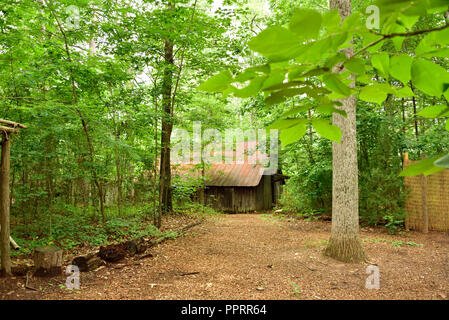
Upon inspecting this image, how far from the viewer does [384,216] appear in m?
8.58

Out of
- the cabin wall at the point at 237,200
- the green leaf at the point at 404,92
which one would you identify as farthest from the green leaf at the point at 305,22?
the cabin wall at the point at 237,200

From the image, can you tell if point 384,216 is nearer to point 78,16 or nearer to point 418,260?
point 418,260

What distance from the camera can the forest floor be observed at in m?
4.03

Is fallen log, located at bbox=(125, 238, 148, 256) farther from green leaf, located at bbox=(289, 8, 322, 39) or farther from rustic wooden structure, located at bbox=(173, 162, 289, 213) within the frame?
rustic wooden structure, located at bbox=(173, 162, 289, 213)

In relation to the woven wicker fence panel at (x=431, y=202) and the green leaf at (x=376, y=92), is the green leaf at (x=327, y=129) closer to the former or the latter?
the green leaf at (x=376, y=92)

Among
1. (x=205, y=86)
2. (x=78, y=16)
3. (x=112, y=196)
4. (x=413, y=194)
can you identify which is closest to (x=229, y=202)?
(x=112, y=196)

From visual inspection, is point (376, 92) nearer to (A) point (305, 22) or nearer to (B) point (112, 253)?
(A) point (305, 22)

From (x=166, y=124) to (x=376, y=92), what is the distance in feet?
30.6

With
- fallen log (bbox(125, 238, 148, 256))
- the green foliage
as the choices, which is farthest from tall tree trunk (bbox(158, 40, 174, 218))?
fallen log (bbox(125, 238, 148, 256))

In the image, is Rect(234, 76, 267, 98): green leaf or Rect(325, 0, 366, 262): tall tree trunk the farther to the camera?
Rect(325, 0, 366, 262): tall tree trunk

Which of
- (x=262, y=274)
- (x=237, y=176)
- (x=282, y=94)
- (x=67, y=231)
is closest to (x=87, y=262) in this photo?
(x=67, y=231)

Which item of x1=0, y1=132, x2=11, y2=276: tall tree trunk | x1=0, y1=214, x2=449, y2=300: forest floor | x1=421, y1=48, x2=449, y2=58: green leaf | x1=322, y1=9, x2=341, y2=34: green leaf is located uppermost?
x1=322, y1=9, x2=341, y2=34: green leaf

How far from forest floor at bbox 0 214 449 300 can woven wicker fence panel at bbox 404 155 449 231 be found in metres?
0.73

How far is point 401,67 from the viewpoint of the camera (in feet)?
1.90
